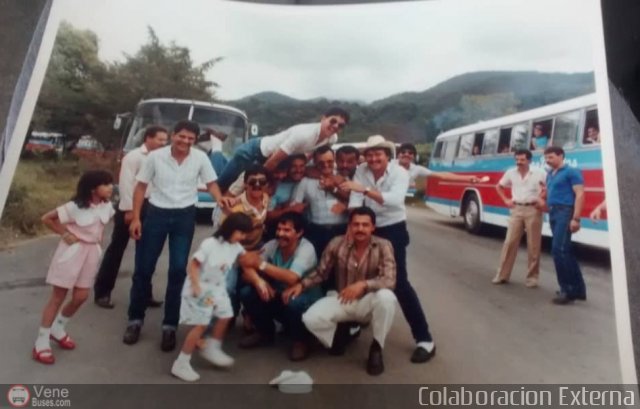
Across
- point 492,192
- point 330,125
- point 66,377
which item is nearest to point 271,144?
point 330,125

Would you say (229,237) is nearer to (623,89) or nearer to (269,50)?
(269,50)

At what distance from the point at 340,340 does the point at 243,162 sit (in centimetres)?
47

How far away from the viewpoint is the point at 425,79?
133 centimetres

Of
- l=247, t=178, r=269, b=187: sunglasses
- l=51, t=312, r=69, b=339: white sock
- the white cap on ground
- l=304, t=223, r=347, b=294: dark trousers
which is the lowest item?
the white cap on ground

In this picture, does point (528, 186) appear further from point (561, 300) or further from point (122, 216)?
point (122, 216)

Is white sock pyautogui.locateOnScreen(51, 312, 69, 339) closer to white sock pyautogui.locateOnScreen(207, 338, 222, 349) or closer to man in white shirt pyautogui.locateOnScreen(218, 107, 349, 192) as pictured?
white sock pyautogui.locateOnScreen(207, 338, 222, 349)

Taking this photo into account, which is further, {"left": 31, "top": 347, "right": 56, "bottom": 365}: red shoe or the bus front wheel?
the bus front wheel

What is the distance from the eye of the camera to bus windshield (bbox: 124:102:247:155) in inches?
51.3

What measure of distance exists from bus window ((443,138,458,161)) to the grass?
82cm

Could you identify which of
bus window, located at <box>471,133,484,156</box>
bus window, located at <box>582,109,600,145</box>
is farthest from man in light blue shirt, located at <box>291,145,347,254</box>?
bus window, located at <box>582,109,600,145</box>

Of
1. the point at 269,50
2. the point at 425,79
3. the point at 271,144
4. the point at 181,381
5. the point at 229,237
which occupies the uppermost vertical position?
the point at 269,50

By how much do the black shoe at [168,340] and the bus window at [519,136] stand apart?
0.92m

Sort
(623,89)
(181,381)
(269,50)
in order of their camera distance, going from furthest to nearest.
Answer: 1. (623,89)
2. (269,50)
3. (181,381)

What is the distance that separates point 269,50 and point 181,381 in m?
0.80
